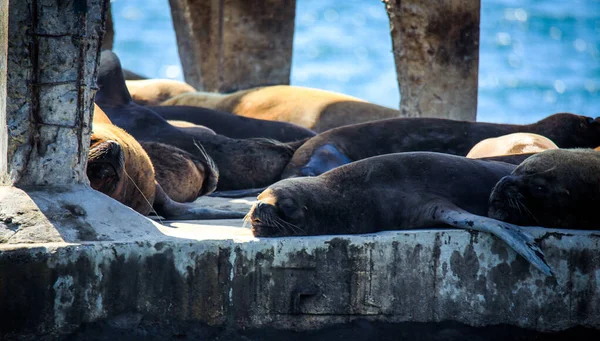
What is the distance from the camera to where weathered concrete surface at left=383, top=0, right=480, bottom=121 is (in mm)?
8602

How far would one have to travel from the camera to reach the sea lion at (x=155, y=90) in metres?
12.5

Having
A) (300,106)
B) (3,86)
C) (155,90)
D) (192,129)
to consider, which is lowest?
(155,90)

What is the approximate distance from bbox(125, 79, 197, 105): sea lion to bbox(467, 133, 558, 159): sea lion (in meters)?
6.55

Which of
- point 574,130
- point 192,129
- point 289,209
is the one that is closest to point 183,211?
point 289,209

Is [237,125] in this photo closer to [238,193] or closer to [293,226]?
[238,193]

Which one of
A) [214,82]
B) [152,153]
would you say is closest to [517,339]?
[152,153]

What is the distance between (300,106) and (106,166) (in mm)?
6459

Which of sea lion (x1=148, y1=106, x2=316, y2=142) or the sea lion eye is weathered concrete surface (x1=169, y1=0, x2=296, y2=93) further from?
the sea lion eye

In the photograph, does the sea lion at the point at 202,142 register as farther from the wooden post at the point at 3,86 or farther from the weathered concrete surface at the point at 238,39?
the weathered concrete surface at the point at 238,39

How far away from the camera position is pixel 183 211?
5492mm

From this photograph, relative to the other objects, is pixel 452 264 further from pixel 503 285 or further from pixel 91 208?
pixel 91 208

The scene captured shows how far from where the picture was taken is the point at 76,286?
377cm

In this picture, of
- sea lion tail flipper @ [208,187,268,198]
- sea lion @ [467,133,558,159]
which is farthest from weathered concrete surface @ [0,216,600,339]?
sea lion tail flipper @ [208,187,268,198]

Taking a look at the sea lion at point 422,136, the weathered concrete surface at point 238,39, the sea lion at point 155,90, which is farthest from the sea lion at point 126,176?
the weathered concrete surface at point 238,39
